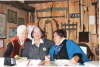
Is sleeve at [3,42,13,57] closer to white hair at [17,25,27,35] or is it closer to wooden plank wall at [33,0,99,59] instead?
white hair at [17,25,27,35]

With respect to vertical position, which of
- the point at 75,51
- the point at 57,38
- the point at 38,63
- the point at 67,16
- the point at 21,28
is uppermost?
the point at 67,16

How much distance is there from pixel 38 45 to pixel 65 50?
321mm

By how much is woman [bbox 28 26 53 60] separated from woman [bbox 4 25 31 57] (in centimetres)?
7

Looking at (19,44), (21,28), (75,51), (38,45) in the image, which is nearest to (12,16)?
(21,28)

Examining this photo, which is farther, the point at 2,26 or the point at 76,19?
the point at 2,26

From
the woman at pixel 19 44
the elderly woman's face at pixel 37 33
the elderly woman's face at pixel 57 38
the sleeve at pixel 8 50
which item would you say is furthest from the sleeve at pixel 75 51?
the sleeve at pixel 8 50

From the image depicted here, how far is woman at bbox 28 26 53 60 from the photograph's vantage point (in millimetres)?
2422

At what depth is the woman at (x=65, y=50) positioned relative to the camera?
237cm

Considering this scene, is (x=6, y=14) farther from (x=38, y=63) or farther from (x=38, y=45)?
(x=38, y=63)

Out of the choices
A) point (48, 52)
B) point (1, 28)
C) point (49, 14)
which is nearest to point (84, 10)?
point (49, 14)

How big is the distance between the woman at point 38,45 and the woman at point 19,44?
0.22 ft

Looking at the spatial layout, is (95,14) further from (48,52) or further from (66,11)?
(48,52)

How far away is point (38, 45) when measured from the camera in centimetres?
245

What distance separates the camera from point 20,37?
2.46 meters
